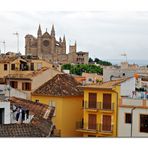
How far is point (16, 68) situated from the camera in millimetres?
14070

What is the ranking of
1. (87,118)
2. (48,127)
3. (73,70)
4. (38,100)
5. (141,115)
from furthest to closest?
(73,70) → (38,100) → (87,118) → (141,115) → (48,127)

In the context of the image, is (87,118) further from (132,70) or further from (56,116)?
(132,70)

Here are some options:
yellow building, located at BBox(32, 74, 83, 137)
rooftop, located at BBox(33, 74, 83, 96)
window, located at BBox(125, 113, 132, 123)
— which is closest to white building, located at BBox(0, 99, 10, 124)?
yellow building, located at BBox(32, 74, 83, 137)

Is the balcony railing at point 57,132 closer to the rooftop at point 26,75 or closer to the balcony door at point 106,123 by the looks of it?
the balcony door at point 106,123

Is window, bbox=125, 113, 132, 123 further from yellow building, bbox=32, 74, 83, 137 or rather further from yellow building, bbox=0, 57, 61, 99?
yellow building, bbox=0, 57, 61, 99

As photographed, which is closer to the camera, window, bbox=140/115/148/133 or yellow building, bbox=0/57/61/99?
window, bbox=140/115/148/133

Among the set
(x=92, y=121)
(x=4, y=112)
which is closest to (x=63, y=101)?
(x=92, y=121)

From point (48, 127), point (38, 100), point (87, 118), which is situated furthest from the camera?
point (38, 100)

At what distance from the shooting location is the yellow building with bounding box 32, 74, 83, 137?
12.1 m

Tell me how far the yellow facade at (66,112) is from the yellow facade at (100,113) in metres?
0.27

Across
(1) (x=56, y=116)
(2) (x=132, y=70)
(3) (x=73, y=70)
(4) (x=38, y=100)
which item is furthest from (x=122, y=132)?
(3) (x=73, y=70)

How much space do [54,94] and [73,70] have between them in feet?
44.3

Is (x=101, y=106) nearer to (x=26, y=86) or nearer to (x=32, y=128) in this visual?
(x=26, y=86)

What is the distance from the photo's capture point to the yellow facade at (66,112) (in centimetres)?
1204
